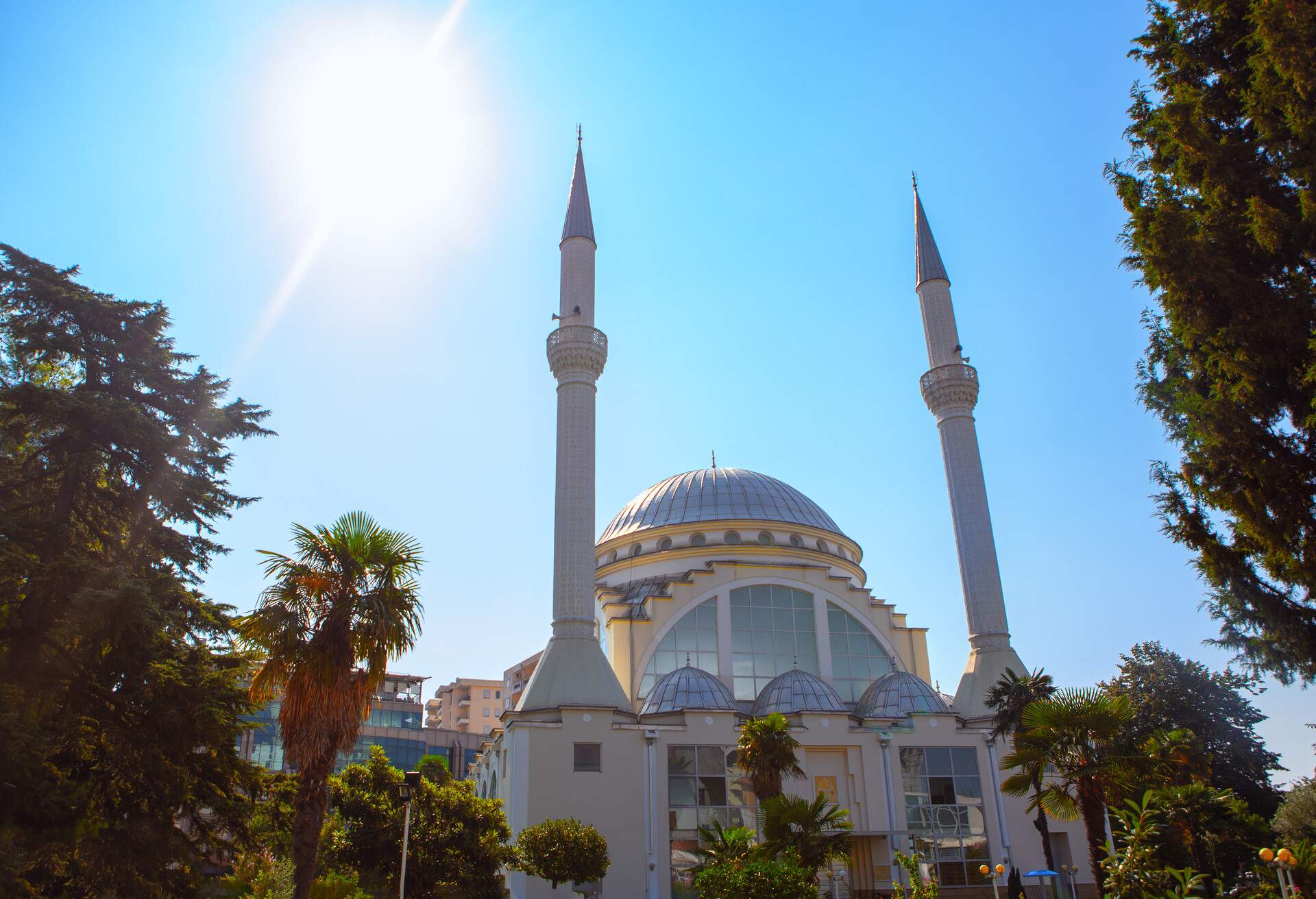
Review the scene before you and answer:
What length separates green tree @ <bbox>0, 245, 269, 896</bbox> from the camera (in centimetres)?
1287

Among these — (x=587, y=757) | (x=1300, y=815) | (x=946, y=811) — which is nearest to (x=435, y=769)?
(x=587, y=757)

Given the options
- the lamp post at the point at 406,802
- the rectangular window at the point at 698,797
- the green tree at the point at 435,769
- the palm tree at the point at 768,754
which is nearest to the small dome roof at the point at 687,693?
the rectangular window at the point at 698,797

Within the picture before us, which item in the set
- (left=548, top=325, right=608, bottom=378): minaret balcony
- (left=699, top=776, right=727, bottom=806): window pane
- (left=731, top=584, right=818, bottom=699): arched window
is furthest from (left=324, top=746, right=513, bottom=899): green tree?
(left=548, top=325, right=608, bottom=378): minaret balcony

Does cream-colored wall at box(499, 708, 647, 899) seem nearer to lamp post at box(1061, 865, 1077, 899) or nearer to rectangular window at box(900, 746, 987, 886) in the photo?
rectangular window at box(900, 746, 987, 886)

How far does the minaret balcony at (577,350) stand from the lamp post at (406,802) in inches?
563

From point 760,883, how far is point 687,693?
13.2 metres

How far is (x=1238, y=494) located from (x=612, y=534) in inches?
1094

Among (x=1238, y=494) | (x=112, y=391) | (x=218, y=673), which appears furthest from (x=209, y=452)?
(x=1238, y=494)

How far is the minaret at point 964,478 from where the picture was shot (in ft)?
95.8

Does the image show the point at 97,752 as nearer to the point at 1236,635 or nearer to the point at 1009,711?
the point at 1236,635

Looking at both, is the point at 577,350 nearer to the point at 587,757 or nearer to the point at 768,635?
the point at 768,635

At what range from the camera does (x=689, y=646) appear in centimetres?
3108

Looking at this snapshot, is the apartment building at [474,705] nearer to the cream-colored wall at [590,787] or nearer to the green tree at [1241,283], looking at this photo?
the cream-colored wall at [590,787]

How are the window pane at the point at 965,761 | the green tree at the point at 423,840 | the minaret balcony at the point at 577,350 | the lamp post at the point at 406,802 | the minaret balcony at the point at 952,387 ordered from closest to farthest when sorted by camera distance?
the lamp post at the point at 406,802, the green tree at the point at 423,840, the window pane at the point at 965,761, the minaret balcony at the point at 577,350, the minaret balcony at the point at 952,387
